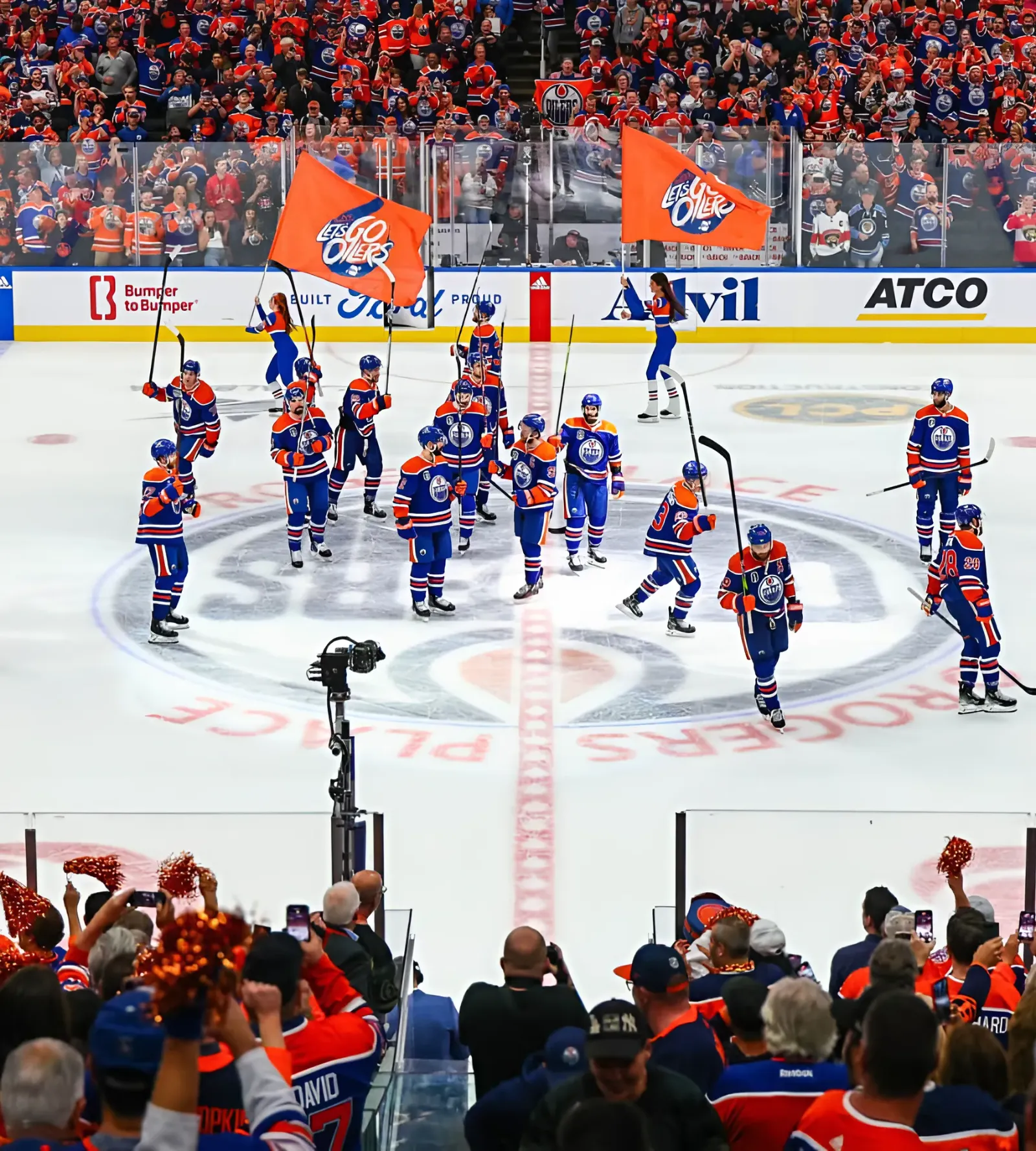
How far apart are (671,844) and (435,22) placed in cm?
1866

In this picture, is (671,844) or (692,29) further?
(692,29)

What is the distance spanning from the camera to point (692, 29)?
2444 centimetres

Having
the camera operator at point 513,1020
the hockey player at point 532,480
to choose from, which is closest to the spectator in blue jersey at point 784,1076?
the camera operator at point 513,1020

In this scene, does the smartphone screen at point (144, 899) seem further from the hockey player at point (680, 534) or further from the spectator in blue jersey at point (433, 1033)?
the hockey player at point (680, 534)

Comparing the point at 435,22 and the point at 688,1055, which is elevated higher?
the point at 435,22

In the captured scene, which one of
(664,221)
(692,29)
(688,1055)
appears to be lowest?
(688,1055)

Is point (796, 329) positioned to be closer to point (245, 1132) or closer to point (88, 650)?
point (88, 650)

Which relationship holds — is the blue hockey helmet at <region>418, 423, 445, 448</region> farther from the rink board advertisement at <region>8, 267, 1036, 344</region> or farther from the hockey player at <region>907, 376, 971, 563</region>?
the rink board advertisement at <region>8, 267, 1036, 344</region>

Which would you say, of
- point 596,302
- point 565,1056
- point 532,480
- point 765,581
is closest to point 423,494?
point 532,480

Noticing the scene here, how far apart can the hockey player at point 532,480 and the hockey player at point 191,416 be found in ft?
9.83

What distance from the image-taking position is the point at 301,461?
43.0 feet

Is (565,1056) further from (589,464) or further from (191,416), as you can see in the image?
(191,416)

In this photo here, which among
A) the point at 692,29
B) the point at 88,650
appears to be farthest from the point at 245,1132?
the point at 692,29

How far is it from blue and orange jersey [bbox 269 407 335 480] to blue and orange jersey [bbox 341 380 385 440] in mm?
1022
